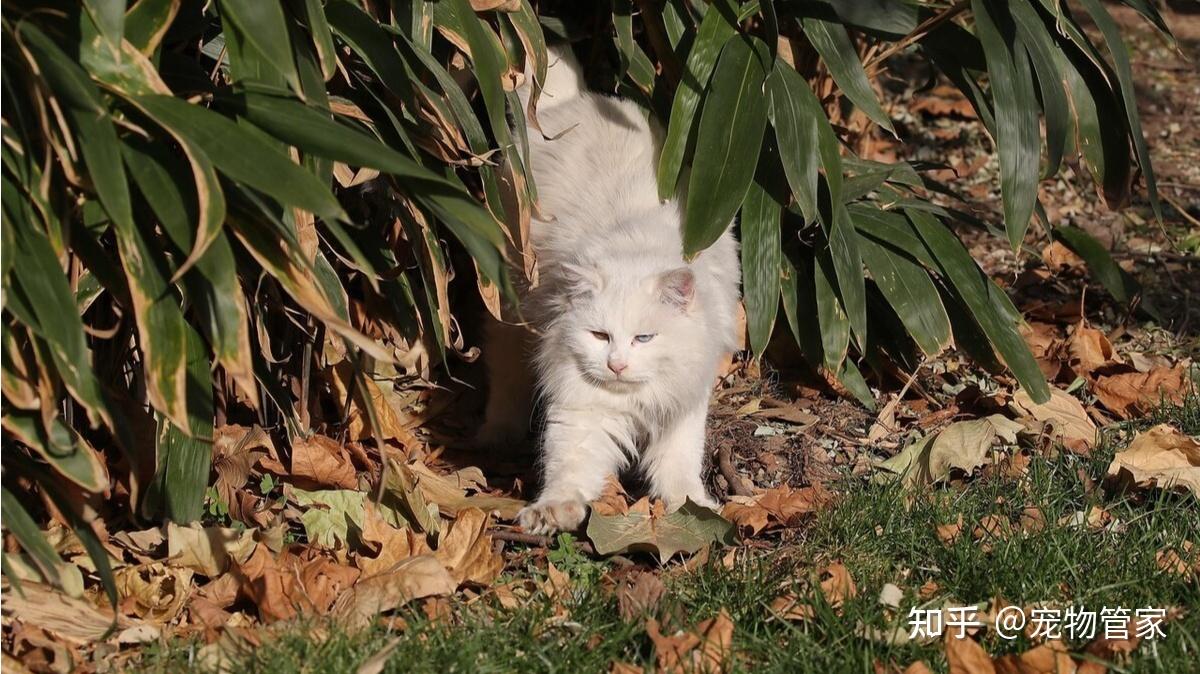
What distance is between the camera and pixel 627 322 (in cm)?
330

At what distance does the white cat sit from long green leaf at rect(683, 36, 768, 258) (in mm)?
147

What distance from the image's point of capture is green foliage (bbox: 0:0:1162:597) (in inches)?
84.8

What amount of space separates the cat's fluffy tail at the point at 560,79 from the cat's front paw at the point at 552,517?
1348 millimetres

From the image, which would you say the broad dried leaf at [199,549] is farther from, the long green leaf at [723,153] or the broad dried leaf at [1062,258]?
the broad dried leaf at [1062,258]

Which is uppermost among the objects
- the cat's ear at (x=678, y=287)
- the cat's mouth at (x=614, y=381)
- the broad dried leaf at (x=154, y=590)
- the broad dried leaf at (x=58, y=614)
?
the cat's ear at (x=678, y=287)

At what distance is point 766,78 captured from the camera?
3367 millimetres

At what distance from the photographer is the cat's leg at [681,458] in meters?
3.48

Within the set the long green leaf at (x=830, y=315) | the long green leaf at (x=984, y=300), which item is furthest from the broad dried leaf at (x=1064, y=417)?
the long green leaf at (x=830, y=315)

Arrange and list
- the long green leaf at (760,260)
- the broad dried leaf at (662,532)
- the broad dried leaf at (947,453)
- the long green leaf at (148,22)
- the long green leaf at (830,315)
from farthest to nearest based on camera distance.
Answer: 1. the long green leaf at (830,315)
2. the long green leaf at (760,260)
3. the broad dried leaf at (947,453)
4. the broad dried leaf at (662,532)
5. the long green leaf at (148,22)

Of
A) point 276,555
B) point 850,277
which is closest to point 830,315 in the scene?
point 850,277

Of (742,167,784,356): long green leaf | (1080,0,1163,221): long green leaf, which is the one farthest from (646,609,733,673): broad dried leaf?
(1080,0,1163,221): long green leaf

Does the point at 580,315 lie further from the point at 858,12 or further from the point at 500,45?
the point at 858,12

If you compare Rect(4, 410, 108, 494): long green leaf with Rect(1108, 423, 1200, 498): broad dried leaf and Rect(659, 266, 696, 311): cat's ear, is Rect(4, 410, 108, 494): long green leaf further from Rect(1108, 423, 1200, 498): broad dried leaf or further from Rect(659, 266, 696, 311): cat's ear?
Rect(1108, 423, 1200, 498): broad dried leaf

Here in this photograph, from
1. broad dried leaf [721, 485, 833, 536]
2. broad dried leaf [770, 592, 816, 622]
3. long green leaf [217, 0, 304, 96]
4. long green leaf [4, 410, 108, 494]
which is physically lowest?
broad dried leaf [721, 485, 833, 536]
